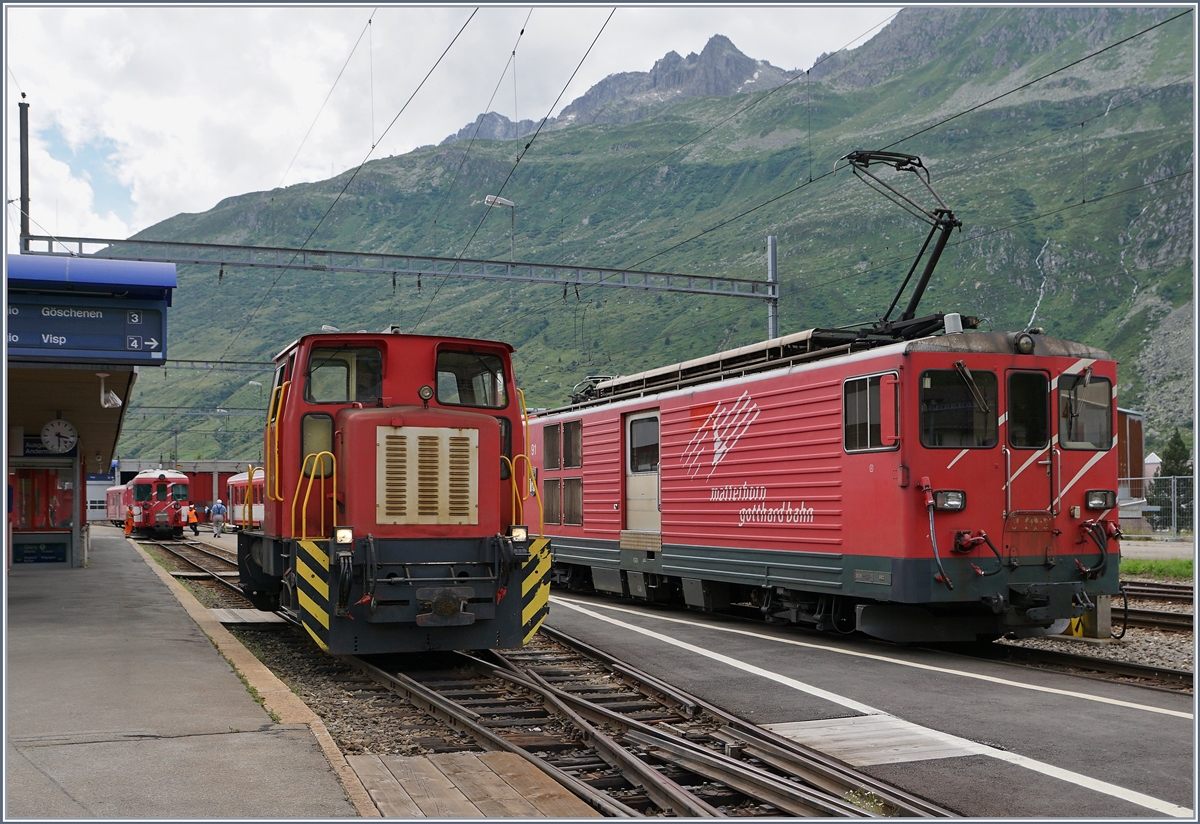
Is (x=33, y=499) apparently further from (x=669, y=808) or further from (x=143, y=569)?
(x=669, y=808)

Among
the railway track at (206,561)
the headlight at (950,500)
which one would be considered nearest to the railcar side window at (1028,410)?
the headlight at (950,500)

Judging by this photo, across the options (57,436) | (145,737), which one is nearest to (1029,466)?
(145,737)

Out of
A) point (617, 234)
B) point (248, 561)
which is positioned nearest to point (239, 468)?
point (248, 561)

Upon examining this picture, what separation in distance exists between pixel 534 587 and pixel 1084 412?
600cm

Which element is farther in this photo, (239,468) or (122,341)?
(239,468)

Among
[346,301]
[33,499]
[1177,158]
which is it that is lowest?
[33,499]

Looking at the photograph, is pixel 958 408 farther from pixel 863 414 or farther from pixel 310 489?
pixel 310 489

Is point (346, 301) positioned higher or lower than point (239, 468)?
higher

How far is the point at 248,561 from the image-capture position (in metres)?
13.1

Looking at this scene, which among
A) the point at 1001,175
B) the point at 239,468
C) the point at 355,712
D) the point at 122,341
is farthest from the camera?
the point at 1001,175

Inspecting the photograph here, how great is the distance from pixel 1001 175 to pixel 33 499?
129 meters

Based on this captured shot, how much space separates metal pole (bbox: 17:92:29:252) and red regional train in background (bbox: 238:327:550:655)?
1465 centimetres

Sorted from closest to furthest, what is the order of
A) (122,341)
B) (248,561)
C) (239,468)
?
(122,341)
(248,561)
(239,468)

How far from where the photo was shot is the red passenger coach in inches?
413
